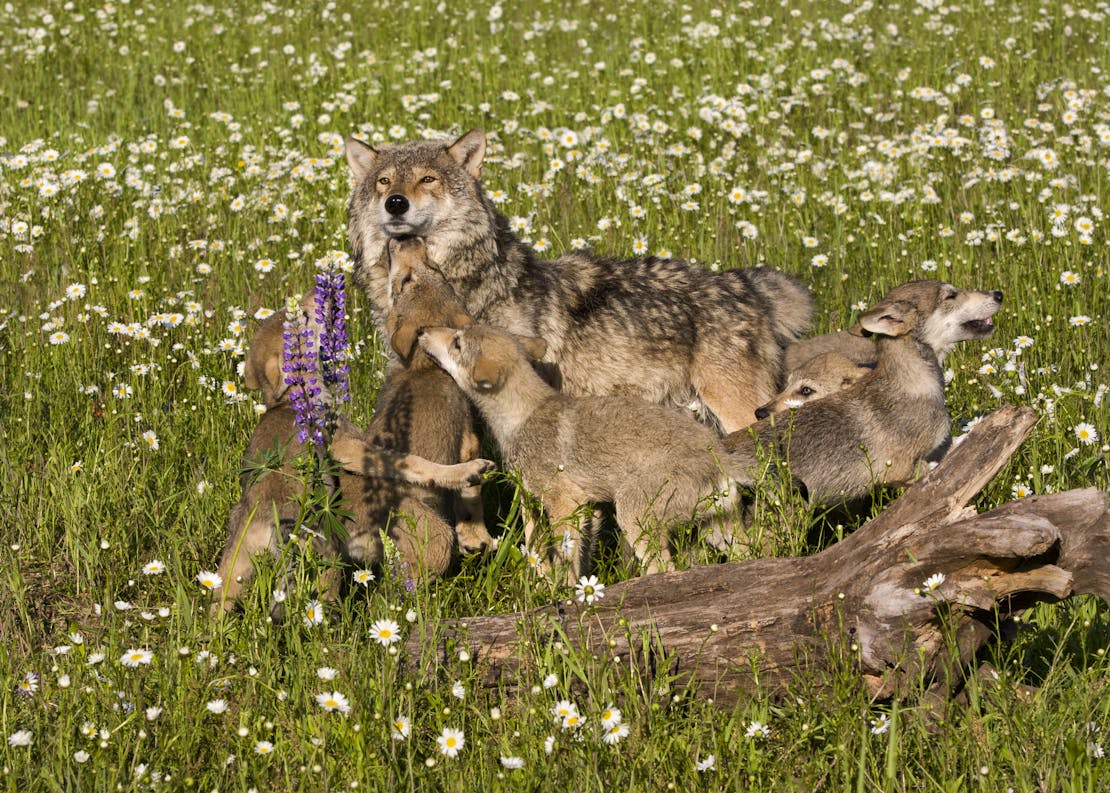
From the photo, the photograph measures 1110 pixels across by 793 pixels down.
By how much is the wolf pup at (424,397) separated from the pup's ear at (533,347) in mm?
309

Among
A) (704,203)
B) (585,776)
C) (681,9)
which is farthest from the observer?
(681,9)

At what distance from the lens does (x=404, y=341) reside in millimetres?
6383

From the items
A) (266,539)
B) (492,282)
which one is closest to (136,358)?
(492,282)

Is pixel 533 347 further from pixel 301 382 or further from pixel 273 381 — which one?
pixel 301 382

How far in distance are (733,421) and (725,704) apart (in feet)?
9.82

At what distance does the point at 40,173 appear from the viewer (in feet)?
33.4

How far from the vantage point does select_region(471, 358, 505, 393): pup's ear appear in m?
6.05

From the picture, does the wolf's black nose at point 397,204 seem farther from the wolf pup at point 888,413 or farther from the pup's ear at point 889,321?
the pup's ear at point 889,321

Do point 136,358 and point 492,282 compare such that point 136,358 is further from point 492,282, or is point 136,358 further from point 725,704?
point 725,704

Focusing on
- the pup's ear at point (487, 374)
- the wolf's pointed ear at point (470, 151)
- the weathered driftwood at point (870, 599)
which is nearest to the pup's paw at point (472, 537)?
the pup's ear at point (487, 374)

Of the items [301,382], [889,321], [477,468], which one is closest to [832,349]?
[889,321]

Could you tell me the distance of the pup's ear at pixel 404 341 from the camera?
638 cm

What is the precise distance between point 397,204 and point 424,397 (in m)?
1.44

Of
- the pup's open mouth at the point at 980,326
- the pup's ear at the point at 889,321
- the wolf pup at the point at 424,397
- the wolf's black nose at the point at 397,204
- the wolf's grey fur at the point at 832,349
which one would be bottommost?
the wolf's grey fur at the point at 832,349
